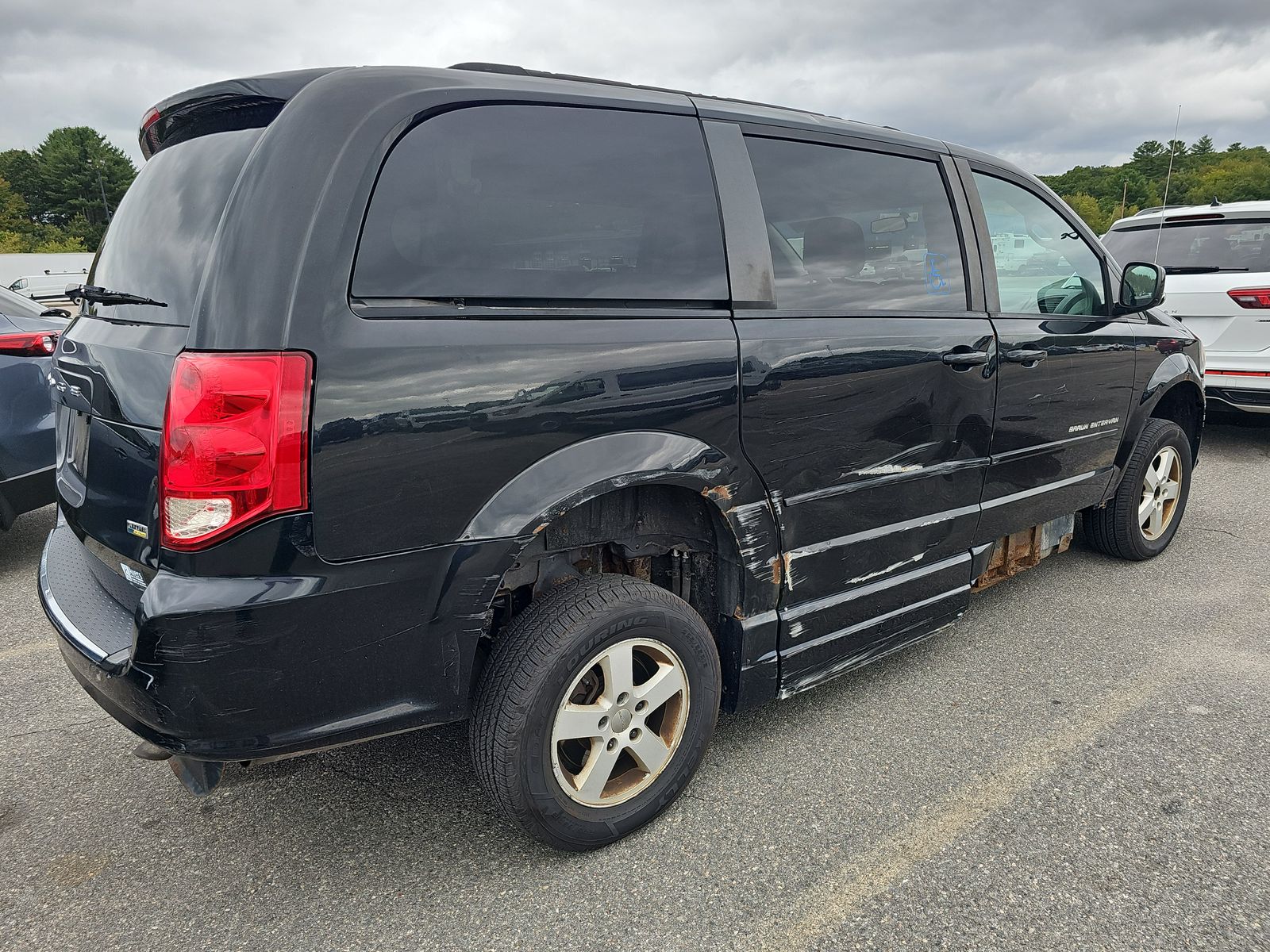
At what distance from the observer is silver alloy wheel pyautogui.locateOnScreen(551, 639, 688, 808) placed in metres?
2.13

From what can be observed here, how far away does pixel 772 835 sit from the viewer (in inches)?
89.9

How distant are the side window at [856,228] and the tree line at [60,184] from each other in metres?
98.5

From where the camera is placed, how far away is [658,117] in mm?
2264

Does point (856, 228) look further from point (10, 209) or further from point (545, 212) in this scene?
point (10, 209)

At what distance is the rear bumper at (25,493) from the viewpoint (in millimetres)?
4152

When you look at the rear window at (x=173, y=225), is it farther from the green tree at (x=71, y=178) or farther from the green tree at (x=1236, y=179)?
the green tree at (x=71, y=178)

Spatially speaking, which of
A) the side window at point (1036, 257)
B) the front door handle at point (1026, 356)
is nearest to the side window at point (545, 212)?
the front door handle at point (1026, 356)

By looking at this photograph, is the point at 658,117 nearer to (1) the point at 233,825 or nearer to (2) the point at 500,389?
(2) the point at 500,389

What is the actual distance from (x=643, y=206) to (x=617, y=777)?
4.91 feet

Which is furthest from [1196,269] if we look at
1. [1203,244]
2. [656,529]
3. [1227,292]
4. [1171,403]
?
[656,529]

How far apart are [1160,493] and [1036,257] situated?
5.42 feet

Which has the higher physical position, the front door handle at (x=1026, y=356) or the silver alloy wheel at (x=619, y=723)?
the front door handle at (x=1026, y=356)

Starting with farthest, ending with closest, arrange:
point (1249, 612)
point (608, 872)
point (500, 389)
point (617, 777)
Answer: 1. point (1249, 612)
2. point (617, 777)
3. point (608, 872)
4. point (500, 389)

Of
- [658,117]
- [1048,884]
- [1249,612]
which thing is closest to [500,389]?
[658,117]
